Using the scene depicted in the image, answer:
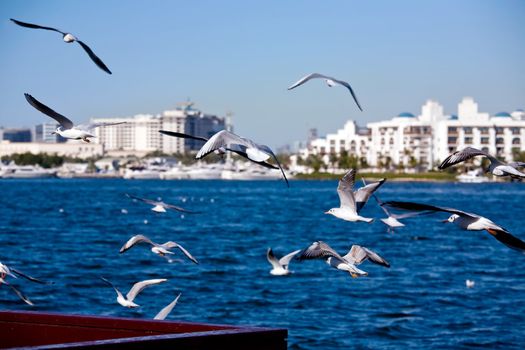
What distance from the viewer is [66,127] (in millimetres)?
12039

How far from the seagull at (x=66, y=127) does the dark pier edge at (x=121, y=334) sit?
344cm

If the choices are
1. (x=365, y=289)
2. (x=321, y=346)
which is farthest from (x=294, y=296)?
(x=321, y=346)

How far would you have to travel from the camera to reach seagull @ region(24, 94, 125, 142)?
11.0 meters

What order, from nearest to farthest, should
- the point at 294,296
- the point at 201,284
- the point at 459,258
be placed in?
the point at 294,296, the point at 201,284, the point at 459,258

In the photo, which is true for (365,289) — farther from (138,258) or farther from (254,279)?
(138,258)

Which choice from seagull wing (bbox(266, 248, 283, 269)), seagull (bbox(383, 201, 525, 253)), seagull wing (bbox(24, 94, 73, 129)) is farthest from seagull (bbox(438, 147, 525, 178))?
seagull wing (bbox(266, 248, 283, 269))

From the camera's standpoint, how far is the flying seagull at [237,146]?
992cm

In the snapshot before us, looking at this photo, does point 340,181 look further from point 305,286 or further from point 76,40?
point 305,286

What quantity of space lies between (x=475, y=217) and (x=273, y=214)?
69.3m

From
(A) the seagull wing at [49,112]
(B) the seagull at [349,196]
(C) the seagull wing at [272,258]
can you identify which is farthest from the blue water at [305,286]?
(A) the seagull wing at [49,112]

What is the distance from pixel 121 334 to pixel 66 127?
5.11 metres

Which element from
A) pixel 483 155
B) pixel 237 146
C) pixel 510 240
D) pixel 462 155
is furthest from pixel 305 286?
pixel 510 240

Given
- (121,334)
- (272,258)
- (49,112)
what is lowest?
(272,258)

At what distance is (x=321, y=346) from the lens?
1784cm
